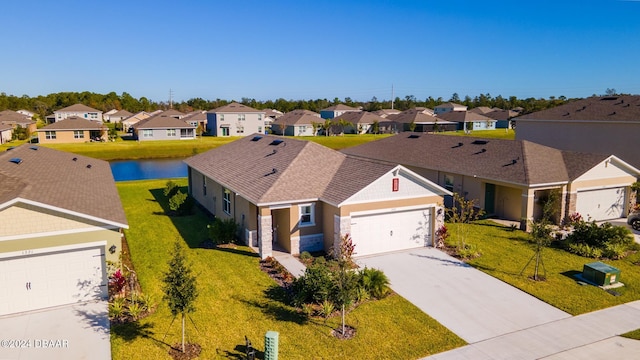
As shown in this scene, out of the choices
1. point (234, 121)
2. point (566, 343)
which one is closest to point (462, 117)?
point (234, 121)

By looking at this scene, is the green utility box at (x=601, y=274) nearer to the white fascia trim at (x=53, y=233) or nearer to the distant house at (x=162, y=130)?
the white fascia trim at (x=53, y=233)

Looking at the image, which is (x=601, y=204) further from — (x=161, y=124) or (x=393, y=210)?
(x=161, y=124)

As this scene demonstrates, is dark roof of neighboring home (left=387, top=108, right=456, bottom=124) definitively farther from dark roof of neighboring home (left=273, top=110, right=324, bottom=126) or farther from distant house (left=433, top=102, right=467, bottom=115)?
distant house (left=433, top=102, right=467, bottom=115)

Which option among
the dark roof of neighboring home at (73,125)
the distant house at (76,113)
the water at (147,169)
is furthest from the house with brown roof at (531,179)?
the distant house at (76,113)

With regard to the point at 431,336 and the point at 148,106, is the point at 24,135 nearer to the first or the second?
the point at 148,106

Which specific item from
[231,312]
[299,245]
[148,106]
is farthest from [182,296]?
[148,106]

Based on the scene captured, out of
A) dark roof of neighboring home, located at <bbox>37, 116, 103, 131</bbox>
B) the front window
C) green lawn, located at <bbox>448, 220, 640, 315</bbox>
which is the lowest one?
green lawn, located at <bbox>448, 220, 640, 315</bbox>

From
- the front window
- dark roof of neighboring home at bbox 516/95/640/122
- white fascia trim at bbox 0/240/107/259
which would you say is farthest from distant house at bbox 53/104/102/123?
white fascia trim at bbox 0/240/107/259
